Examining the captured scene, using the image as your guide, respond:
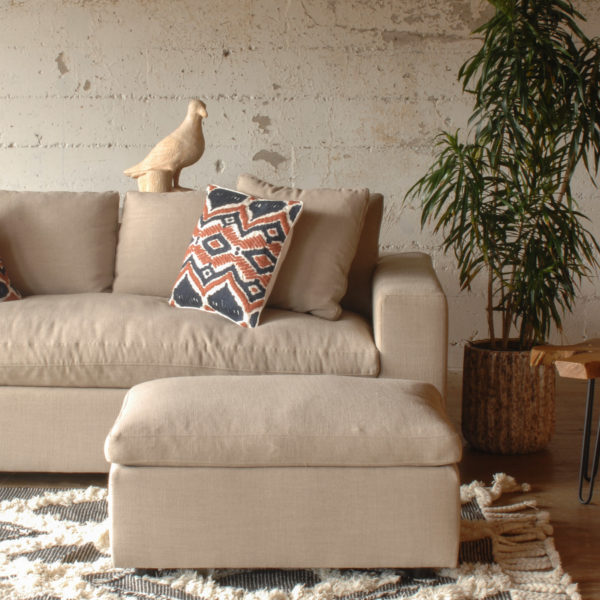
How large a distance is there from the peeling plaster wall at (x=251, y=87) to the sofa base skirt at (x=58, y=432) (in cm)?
185

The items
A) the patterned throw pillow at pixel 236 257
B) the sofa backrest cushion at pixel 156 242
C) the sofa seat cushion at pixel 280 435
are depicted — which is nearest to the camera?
the sofa seat cushion at pixel 280 435

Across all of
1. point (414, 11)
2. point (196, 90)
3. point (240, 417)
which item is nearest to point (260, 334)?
point (240, 417)

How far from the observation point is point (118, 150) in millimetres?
4094

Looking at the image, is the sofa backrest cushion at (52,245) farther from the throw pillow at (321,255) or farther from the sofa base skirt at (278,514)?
the sofa base skirt at (278,514)

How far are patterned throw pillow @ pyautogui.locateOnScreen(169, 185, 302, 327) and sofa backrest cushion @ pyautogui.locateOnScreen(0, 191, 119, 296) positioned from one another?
436 millimetres

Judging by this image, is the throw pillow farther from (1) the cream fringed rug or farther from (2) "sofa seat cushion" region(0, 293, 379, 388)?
(1) the cream fringed rug

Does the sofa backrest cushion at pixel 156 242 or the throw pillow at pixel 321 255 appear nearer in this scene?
the throw pillow at pixel 321 255

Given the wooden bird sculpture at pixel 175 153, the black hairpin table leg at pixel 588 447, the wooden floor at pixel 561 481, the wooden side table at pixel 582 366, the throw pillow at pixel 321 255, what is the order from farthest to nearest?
the wooden bird sculpture at pixel 175 153, the throw pillow at pixel 321 255, the black hairpin table leg at pixel 588 447, the wooden side table at pixel 582 366, the wooden floor at pixel 561 481

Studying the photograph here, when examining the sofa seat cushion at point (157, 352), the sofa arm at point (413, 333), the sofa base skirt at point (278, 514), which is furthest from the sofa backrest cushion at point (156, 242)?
the sofa base skirt at point (278, 514)

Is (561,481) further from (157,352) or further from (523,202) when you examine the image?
(157,352)

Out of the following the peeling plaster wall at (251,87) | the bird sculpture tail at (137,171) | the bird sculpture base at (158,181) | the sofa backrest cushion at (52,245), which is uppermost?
the peeling plaster wall at (251,87)

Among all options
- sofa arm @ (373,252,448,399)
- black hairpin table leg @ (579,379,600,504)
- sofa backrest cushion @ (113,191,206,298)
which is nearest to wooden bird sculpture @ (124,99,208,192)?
sofa backrest cushion @ (113,191,206,298)

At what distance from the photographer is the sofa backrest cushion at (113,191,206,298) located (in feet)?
9.89

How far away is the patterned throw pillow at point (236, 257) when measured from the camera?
267 centimetres
